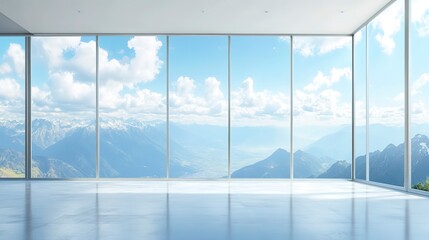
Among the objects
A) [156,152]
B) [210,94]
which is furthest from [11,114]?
[210,94]

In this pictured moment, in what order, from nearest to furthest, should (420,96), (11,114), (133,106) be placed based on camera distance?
(420,96), (11,114), (133,106)

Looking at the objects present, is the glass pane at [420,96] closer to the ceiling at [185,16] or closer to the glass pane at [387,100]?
the glass pane at [387,100]

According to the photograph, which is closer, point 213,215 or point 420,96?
point 213,215

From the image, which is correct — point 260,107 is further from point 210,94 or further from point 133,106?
point 133,106

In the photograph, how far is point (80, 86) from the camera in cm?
2052

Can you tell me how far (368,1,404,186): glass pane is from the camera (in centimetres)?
1778

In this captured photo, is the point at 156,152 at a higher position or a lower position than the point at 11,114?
lower

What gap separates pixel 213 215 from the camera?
4789mm

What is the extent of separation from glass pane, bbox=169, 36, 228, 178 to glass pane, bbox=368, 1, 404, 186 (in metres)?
6.21

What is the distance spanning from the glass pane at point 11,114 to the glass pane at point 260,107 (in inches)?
335

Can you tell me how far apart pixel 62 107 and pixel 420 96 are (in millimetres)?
13848

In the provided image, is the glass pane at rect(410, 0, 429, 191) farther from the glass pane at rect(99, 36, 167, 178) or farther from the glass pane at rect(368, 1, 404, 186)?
the glass pane at rect(99, 36, 167, 178)

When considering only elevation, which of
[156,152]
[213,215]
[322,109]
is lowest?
[156,152]

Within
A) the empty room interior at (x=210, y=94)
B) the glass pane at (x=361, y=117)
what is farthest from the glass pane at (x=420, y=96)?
the glass pane at (x=361, y=117)
